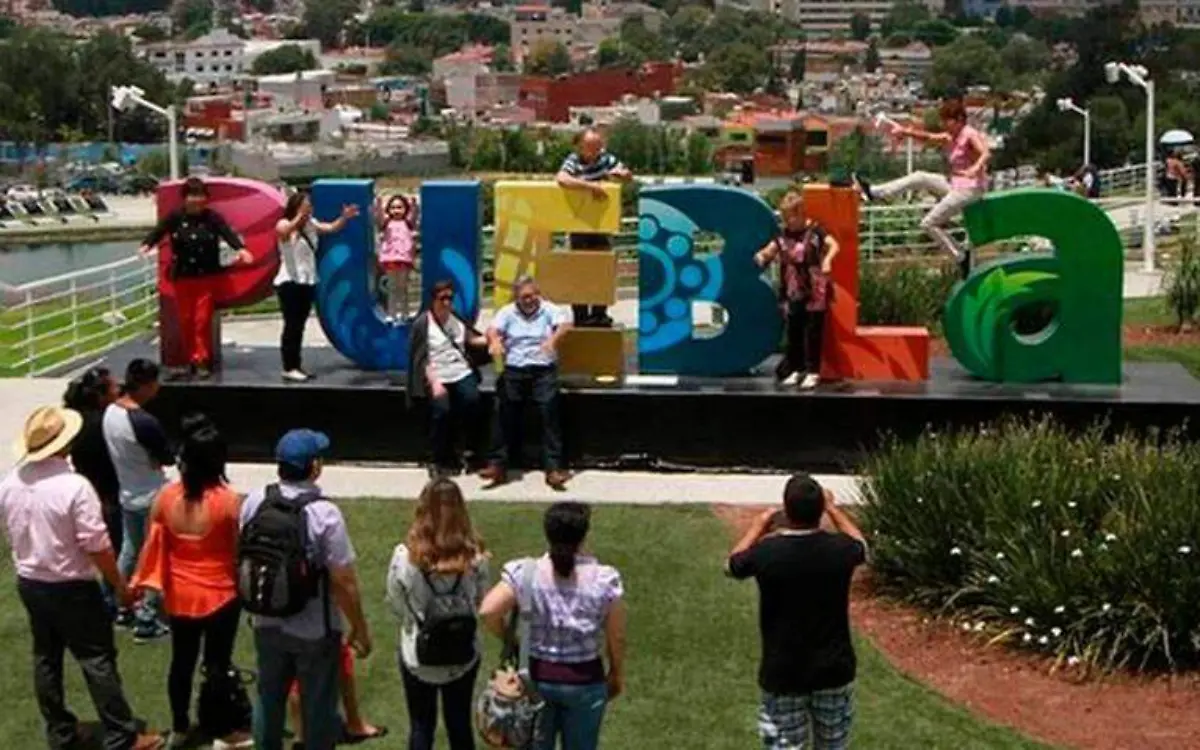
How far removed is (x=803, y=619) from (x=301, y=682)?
2.07 metres

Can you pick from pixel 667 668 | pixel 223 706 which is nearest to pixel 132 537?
pixel 223 706

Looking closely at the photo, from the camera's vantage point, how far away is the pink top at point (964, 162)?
1471 cm

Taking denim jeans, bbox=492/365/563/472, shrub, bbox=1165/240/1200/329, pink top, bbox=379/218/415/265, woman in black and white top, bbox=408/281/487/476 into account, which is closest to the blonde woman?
woman in black and white top, bbox=408/281/487/476

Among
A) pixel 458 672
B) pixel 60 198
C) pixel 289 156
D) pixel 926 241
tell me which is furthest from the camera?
pixel 289 156

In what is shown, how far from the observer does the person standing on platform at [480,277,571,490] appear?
45.4ft

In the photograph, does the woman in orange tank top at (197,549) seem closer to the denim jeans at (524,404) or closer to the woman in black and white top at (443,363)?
the woman in black and white top at (443,363)

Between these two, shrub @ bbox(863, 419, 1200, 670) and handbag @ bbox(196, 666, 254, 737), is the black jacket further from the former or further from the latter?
handbag @ bbox(196, 666, 254, 737)

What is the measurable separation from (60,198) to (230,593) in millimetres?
107770

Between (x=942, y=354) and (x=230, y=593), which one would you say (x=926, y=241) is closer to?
(x=942, y=354)

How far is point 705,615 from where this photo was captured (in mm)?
11078

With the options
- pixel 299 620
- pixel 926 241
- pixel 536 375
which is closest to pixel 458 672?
pixel 299 620

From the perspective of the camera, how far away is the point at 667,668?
33.5ft

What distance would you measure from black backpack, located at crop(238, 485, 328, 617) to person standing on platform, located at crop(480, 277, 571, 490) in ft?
19.5

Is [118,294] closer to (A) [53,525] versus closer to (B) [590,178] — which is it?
(B) [590,178]
